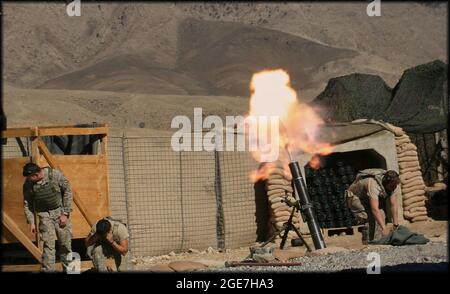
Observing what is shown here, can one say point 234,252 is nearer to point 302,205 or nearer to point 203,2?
point 302,205

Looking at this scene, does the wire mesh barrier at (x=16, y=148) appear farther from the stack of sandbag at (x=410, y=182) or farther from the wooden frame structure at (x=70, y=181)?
the stack of sandbag at (x=410, y=182)

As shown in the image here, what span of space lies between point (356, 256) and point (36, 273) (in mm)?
4486

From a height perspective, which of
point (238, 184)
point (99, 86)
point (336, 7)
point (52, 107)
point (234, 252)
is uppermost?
point (336, 7)

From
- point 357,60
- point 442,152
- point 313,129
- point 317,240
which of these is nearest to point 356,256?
point 317,240

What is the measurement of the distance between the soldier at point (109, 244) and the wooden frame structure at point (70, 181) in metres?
1.23

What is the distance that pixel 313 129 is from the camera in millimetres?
15867

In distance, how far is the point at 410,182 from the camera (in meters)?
16.0

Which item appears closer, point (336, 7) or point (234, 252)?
point (234, 252)

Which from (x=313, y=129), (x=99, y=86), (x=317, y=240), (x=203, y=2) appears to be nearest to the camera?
(x=317, y=240)

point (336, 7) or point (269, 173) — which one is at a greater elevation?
point (336, 7)

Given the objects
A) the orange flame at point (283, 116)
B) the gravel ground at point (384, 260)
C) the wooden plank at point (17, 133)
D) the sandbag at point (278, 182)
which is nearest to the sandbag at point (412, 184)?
the orange flame at point (283, 116)

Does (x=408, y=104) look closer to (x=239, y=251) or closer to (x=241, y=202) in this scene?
(x=241, y=202)

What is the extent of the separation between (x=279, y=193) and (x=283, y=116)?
6.66 ft

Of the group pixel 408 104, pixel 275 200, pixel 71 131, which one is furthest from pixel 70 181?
pixel 408 104
